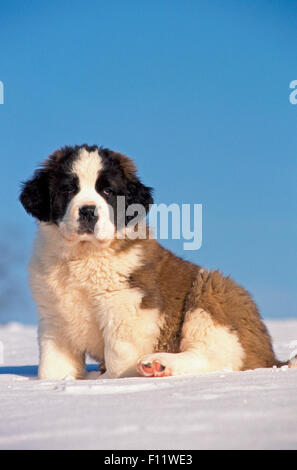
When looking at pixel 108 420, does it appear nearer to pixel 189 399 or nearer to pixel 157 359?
pixel 189 399

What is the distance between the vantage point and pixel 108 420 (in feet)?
9.05

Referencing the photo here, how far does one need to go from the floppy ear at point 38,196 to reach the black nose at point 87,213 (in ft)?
1.85

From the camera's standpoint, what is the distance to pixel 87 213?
5.29m

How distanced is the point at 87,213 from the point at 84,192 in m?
0.26

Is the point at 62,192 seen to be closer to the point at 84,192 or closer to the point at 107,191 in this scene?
the point at 84,192

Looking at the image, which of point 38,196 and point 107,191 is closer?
point 107,191

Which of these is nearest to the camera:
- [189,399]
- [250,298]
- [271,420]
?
[271,420]

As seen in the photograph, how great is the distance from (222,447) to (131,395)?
51.3 inches

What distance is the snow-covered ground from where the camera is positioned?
95.3 inches

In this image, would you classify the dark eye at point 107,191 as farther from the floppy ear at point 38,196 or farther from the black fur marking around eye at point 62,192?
the floppy ear at point 38,196

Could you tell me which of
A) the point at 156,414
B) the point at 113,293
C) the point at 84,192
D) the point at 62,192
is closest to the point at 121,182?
the point at 84,192
